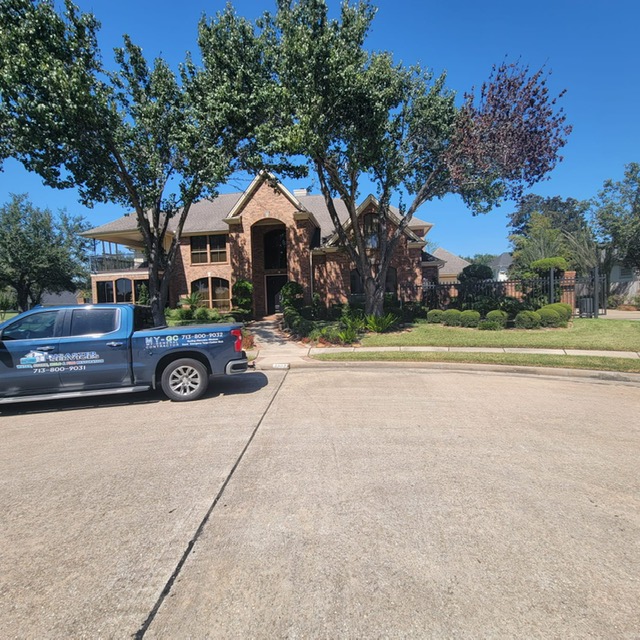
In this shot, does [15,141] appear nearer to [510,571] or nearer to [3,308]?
[510,571]

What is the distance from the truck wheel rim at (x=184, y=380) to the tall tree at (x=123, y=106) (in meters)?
8.11

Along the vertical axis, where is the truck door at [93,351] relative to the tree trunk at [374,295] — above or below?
below

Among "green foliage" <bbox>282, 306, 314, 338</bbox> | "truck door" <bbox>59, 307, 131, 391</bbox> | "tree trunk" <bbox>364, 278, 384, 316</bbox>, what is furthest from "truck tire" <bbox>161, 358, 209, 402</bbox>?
"tree trunk" <bbox>364, 278, 384, 316</bbox>

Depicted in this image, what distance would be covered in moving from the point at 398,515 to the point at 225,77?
46.5 feet

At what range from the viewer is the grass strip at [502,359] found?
9.65 metres

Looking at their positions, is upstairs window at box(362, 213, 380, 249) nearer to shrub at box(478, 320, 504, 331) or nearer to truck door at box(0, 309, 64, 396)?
shrub at box(478, 320, 504, 331)

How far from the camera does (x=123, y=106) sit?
1443 centimetres

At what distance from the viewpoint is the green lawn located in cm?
1226

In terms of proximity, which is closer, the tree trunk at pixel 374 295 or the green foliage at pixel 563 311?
the green foliage at pixel 563 311

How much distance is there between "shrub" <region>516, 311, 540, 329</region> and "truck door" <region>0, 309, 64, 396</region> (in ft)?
48.5

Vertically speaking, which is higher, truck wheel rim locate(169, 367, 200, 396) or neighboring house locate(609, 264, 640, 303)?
neighboring house locate(609, 264, 640, 303)

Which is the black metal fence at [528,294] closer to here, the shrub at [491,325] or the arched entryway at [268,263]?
the shrub at [491,325]

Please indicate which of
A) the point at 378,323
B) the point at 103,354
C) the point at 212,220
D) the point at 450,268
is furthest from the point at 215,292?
the point at 450,268

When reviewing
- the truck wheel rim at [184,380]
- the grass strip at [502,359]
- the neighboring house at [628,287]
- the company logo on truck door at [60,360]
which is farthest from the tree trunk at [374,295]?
the neighboring house at [628,287]
